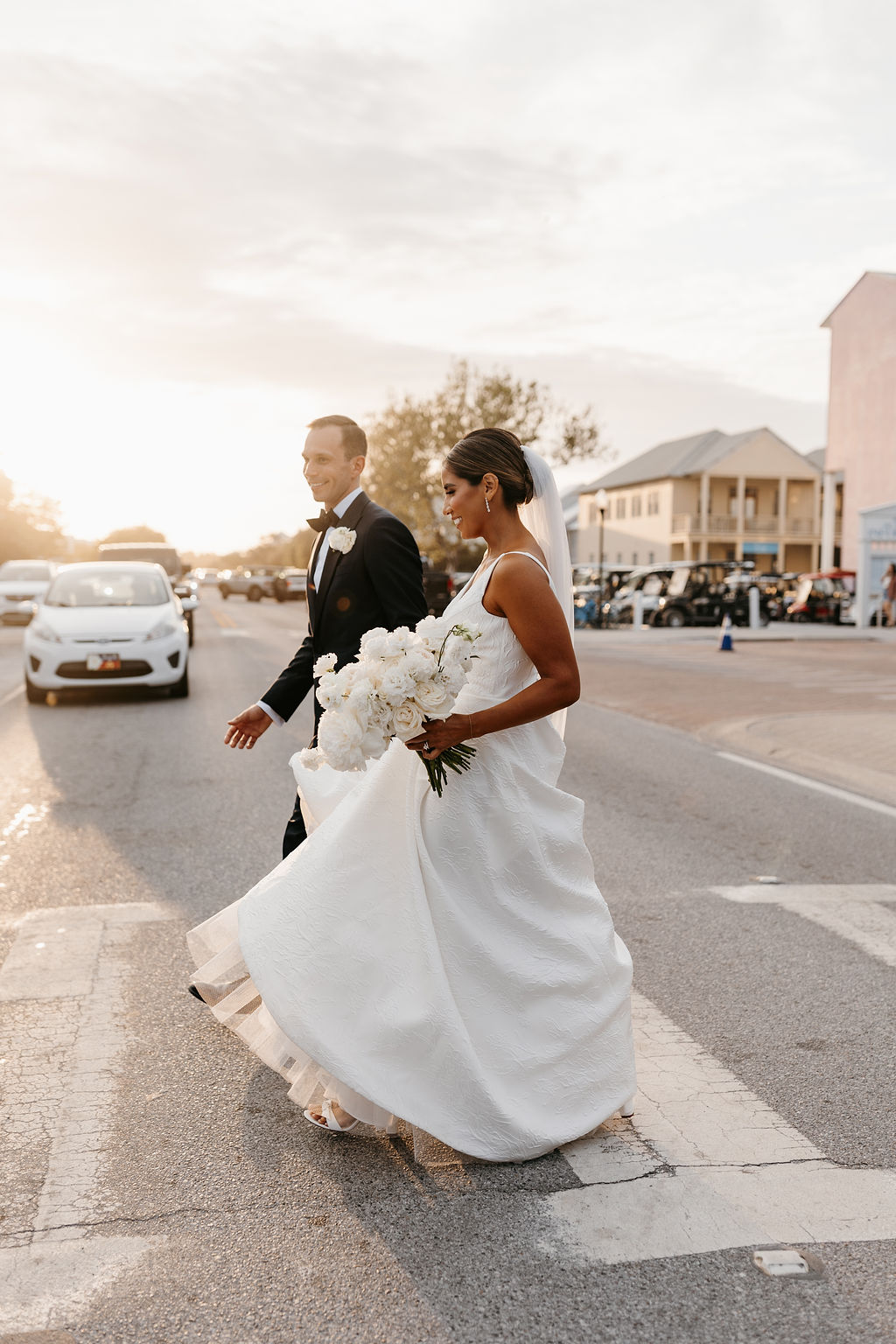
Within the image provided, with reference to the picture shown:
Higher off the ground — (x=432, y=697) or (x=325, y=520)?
(x=325, y=520)


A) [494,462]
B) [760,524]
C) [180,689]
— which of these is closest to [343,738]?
[494,462]

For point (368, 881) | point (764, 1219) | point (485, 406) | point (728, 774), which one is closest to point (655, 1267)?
point (764, 1219)

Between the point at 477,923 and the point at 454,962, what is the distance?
0.12 meters

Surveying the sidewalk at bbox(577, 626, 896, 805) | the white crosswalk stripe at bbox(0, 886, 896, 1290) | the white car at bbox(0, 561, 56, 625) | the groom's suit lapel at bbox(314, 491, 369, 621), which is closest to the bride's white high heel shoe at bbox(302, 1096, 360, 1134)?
the white crosswalk stripe at bbox(0, 886, 896, 1290)

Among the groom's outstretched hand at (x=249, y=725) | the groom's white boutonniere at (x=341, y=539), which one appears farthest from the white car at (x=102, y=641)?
the groom's white boutonniere at (x=341, y=539)

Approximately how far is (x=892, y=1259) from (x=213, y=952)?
198 cm

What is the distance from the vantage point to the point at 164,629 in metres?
13.5

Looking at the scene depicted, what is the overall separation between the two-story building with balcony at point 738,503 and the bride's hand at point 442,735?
211 ft

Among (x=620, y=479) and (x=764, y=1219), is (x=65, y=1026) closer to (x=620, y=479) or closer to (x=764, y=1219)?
(x=764, y=1219)

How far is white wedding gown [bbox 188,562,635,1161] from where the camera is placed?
9.79 feet

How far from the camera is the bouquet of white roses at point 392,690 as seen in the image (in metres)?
2.88

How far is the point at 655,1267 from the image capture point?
261cm

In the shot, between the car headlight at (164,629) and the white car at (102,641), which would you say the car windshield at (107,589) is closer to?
the white car at (102,641)

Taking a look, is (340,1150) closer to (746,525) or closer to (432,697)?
(432,697)
